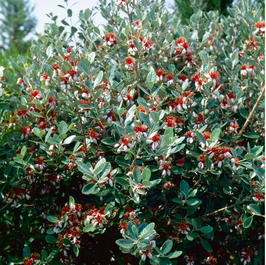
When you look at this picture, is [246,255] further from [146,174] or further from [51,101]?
[51,101]

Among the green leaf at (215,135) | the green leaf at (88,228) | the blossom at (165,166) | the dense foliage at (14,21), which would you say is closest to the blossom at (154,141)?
the blossom at (165,166)

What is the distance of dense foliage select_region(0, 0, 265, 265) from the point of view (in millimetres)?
1438

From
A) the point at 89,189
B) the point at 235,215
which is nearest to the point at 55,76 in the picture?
the point at 89,189

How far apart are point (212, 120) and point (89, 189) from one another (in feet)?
2.63

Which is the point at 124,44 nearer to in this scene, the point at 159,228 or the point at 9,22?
the point at 159,228

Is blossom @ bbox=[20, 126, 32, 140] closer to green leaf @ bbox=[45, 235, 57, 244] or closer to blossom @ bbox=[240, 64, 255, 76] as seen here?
green leaf @ bbox=[45, 235, 57, 244]

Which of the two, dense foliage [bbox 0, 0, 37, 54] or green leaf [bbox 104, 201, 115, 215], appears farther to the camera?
dense foliage [bbox 0, 0, 37, 54]

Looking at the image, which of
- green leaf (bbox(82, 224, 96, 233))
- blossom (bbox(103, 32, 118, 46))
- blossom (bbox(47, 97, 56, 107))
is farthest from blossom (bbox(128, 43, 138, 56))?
green leaf (bbox(82, 224, 96, 233))

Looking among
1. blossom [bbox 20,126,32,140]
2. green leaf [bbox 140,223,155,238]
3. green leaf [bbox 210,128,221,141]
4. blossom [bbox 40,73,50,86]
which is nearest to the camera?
green leaf [bbox 140,223,155,238]

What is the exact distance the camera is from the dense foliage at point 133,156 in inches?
56.6

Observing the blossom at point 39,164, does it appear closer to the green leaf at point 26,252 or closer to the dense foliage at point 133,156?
the dense foliage at point 133,156

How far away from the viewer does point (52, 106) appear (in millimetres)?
1645

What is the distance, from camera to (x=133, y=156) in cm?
156

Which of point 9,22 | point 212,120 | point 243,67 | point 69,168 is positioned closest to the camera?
point 69,168
